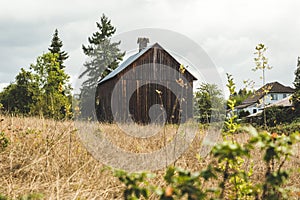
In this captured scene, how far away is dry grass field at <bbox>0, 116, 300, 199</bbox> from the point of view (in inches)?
114

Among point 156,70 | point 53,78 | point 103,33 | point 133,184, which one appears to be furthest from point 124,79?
point 103,33

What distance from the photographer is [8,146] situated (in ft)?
13.4

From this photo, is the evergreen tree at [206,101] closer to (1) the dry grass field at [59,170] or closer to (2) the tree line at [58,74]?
(1) the dry grass field at [59,170]

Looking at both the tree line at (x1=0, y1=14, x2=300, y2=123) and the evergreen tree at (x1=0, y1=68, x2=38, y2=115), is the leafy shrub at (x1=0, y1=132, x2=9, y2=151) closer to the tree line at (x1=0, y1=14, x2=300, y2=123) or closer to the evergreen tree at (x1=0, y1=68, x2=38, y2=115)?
the tree line at (x1=0, y1=14, x2=300, y2=123)

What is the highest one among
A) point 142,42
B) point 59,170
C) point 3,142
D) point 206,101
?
point 142,42

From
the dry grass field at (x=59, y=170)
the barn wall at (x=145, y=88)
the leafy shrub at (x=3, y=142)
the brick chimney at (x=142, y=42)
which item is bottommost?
the dry grass field at (x=59, y=170)

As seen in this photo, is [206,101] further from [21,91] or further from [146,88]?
[21,91]

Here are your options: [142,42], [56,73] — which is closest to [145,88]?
[142,42]

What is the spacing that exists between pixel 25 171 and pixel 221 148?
2.64 m

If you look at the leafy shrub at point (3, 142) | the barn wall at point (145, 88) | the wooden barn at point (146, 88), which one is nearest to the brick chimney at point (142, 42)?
the wooden barn at point (146, 88)

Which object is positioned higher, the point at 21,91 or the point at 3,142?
the point at 21,91

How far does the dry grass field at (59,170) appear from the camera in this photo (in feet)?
9.53

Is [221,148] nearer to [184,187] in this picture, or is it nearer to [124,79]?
[184,187]

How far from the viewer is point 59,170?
351cm
